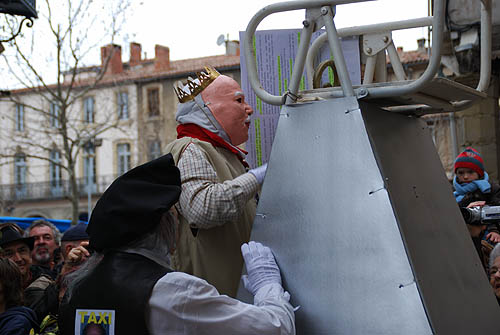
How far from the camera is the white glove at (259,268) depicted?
2.45m

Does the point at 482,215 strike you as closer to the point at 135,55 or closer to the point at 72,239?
the point at 72,239

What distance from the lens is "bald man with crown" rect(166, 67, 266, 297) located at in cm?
271

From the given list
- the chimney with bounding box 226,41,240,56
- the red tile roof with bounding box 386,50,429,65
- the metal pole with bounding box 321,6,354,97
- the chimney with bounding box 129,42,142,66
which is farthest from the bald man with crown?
the chimney with bounding box 129,42,142,66

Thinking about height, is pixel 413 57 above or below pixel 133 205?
above

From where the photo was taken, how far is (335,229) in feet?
7.75

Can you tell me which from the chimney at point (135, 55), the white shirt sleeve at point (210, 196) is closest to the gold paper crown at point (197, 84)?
the white shirt sleeve at point (210, 196)

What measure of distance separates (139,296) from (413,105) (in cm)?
131

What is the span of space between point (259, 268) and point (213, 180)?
1.63 ft

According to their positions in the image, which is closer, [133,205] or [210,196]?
[133,205]

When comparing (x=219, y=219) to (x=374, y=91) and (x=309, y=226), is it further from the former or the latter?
(x=374, y=91)

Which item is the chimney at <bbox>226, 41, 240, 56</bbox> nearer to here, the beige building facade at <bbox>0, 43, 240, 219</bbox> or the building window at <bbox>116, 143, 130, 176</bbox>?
the beige building facade at <bbox>0, 43, 240, 219</bbox>

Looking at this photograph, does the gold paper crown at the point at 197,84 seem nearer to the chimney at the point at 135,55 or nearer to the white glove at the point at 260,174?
the white glove at the point at 260,174

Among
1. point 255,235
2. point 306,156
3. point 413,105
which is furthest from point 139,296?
point 413,105

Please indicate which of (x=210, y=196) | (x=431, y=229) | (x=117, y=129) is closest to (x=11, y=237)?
(x=210, y=196)
